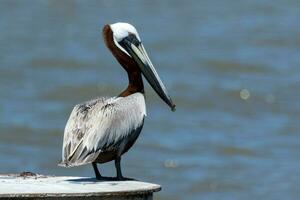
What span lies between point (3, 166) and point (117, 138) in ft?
24.7

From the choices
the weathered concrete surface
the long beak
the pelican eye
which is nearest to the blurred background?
the long beak

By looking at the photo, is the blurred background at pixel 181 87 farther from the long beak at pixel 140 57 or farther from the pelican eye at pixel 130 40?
the pelican eye at pixel 130 40

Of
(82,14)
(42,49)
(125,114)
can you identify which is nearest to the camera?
(125,114)

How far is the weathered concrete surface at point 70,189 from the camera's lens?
6.07 metres

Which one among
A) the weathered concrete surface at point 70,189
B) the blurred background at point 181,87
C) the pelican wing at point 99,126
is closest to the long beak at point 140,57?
the pelican wing at point 99,126

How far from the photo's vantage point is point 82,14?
71.9ft

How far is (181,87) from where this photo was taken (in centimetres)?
1758

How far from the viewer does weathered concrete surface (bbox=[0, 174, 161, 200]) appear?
19.9 ft

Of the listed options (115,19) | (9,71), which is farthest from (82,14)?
(9,71)

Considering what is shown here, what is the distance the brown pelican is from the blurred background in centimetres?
578

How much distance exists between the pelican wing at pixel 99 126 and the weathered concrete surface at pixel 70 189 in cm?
15

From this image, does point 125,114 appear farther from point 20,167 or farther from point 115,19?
point 115,19

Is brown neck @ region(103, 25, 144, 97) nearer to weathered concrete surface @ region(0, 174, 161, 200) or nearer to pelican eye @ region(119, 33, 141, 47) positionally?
pelican eye @ region(119, 33, 141, 47)

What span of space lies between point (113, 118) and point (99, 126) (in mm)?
131
